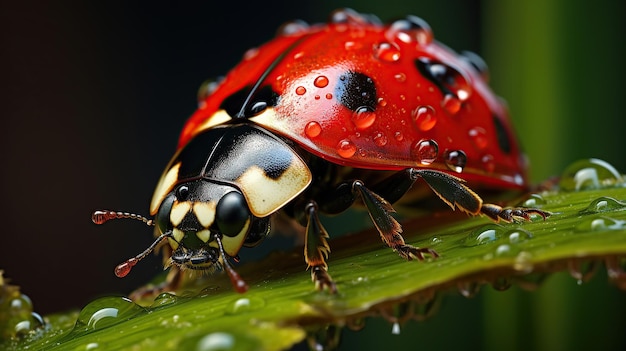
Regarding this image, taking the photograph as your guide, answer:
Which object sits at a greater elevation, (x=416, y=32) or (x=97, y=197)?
(x=416, y=32)

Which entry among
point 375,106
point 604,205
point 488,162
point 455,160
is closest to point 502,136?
point 488,162

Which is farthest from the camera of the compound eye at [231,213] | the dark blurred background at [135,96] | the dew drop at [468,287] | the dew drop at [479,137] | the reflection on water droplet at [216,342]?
the dark blurred background at [135,96]

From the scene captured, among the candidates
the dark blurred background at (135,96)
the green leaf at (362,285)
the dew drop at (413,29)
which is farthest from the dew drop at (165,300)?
the dark blurred background at (135,96)

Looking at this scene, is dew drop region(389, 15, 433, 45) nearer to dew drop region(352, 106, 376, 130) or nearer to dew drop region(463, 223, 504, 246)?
dew drop region(352, 106, 376, 130)

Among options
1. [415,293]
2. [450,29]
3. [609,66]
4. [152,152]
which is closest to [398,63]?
[415,293]

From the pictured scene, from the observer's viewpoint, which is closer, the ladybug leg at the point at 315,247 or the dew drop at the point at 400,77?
the ladybug leg at the point at 315,247

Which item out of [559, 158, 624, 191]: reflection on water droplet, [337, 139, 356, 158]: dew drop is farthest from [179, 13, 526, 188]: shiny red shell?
[559, 158, 624, 191]: reflection on water droplet

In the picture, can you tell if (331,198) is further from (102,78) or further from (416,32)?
(102,78)

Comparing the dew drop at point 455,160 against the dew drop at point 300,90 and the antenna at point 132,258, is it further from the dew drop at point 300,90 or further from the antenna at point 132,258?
the antenna at point 132,258
